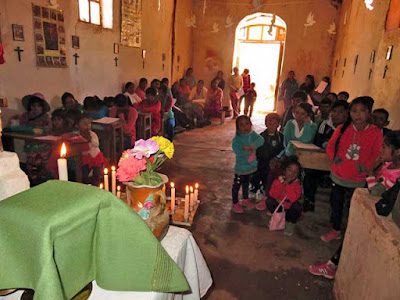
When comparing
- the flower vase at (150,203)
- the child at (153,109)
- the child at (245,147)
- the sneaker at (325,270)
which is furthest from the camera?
the child at (153,109)

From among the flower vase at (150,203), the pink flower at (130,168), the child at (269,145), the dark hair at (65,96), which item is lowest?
the child at (269,145)

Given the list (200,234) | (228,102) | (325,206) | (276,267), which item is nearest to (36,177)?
(200,234)

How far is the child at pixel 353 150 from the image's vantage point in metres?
2.77

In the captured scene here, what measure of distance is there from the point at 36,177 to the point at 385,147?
390cm

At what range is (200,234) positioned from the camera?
3225 millimetres

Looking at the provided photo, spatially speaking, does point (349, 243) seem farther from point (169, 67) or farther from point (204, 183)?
point (169, 67)

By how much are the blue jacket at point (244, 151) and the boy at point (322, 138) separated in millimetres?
733

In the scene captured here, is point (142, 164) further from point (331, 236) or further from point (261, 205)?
point (261, 205)

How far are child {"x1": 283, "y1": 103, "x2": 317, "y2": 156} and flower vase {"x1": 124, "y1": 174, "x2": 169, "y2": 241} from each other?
2800 mm

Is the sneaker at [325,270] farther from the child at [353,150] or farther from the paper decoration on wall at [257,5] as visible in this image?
the paper decoration on wall at [257,5]

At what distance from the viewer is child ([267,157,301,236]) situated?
3.26 meters

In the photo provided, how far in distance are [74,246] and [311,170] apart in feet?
11.3

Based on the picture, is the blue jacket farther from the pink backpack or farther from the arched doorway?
the arched doorway

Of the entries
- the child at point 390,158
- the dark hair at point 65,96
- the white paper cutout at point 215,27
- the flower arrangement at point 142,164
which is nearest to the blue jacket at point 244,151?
the child at point 390,158
